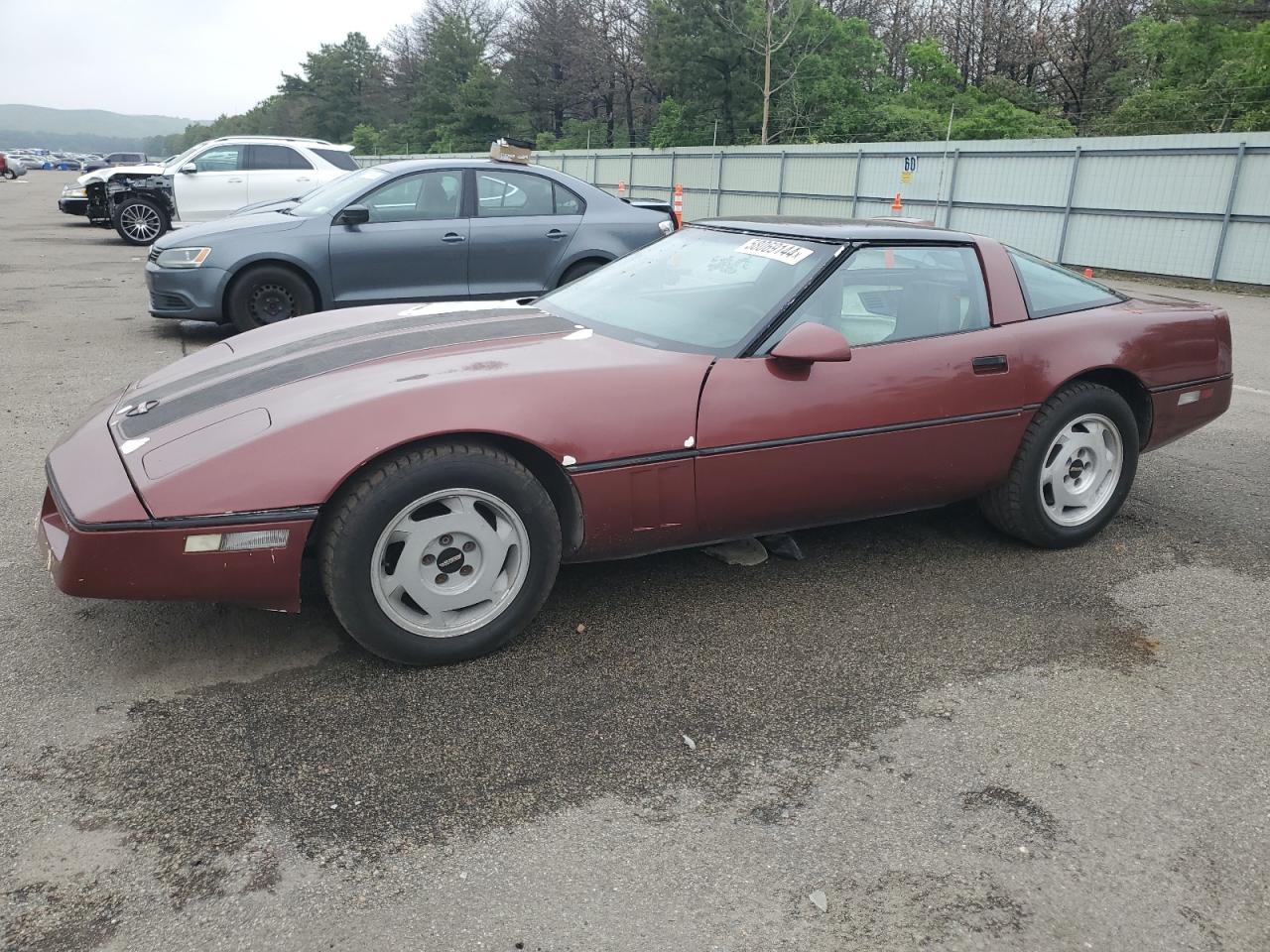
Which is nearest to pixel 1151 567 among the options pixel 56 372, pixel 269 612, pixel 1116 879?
pixel 1116 879

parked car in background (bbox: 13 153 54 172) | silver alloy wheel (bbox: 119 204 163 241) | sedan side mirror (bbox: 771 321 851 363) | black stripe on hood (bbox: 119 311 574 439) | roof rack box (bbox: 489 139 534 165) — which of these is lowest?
parked car in background (bbox: 13 153 54 172)

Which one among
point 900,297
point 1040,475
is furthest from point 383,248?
point 1040,475

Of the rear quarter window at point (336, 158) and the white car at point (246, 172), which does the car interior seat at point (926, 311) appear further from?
the rear quarter window at point (336, 158)

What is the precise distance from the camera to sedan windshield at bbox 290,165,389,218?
7863mm

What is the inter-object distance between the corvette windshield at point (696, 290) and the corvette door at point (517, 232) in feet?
12.9

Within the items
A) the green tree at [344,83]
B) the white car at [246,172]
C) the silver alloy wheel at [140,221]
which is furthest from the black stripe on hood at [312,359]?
the green tree at [344,83]

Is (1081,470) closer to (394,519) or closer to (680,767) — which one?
(680,767)

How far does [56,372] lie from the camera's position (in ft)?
22.9

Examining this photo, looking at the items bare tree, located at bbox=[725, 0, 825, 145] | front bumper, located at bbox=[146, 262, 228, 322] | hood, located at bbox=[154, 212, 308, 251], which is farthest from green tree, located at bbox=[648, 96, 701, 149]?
front bumper, located at bbox=[146, 262, 228, 322]

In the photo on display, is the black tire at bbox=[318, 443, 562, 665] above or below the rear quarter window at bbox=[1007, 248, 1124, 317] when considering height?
below

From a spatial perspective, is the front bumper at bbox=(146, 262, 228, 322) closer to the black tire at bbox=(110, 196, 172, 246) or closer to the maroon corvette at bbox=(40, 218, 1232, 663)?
the maroon corvette at bbox=(40, 218, 1232, 663)

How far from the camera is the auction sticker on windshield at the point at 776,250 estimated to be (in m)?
3.67

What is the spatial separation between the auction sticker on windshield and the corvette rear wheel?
51.1 ft

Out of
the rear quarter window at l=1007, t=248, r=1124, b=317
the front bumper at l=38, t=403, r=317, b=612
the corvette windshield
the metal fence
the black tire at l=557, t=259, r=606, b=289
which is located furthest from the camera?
the metal fence
